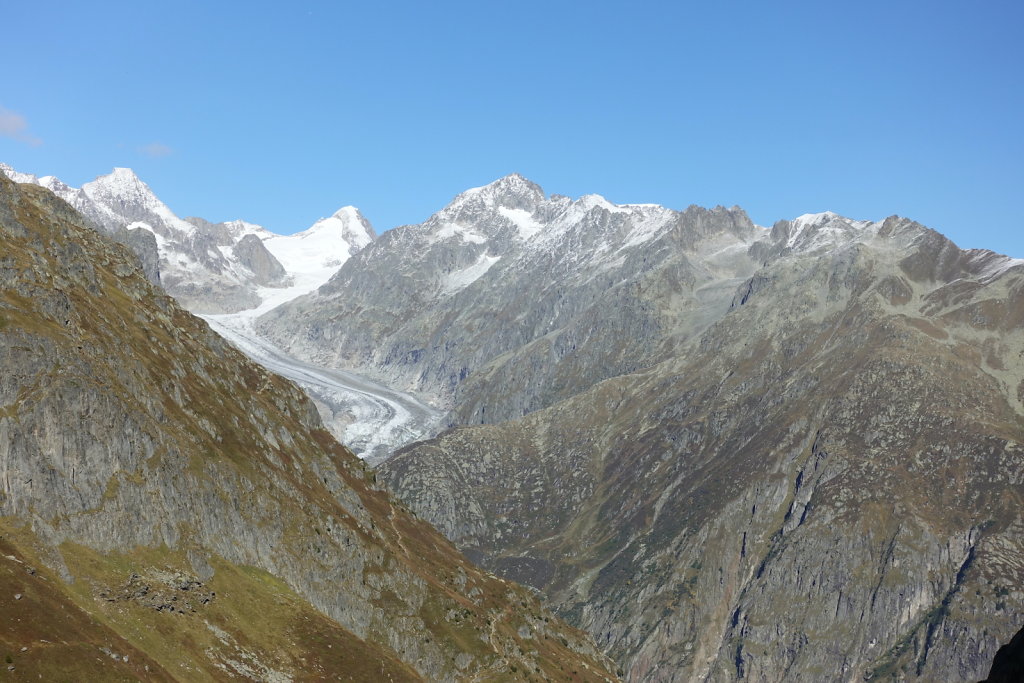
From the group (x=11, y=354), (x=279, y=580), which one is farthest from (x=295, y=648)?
(x=11, y=354)

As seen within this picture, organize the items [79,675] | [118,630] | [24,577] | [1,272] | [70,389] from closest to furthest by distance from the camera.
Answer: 1. [79,675]
2. [24,577]
3. [118,630]
4. [70,389]
5. [1,272]

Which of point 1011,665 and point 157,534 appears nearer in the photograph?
point 1011,665

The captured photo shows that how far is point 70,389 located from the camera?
485 feet

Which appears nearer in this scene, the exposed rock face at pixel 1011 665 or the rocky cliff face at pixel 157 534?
the exposed rock face at pixel 1011 665

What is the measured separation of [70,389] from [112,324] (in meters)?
28.6

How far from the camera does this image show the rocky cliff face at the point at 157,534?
12638 cm

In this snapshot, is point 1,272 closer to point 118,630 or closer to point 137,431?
point 137,431

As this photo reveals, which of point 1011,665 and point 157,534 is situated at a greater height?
point 1011,665

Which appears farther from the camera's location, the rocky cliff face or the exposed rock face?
the rocky cliff face

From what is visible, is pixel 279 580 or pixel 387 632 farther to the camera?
pixel 387 632

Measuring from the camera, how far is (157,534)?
14825cm

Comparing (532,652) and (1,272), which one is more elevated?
(1,272)

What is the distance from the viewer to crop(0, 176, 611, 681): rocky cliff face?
126375mm

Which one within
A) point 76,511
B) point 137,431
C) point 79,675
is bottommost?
point 79,675
